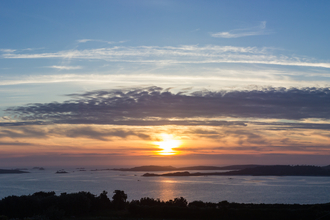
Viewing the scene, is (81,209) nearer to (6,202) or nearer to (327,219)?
(6,202)

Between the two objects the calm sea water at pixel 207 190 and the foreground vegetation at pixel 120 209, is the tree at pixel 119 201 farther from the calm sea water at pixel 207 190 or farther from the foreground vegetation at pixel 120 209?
the calm sea water at pixel 207 190

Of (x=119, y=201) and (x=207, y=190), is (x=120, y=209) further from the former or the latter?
(x=207, y=190)

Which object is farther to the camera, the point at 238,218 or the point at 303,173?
the point at 303,173

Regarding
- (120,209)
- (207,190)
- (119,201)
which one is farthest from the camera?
(207,190)

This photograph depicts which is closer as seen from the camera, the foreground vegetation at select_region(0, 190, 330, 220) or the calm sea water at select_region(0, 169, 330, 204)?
the foreground vegetation at select_region(0, 190, 330, 220)

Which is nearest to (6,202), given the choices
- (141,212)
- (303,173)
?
(141,212)

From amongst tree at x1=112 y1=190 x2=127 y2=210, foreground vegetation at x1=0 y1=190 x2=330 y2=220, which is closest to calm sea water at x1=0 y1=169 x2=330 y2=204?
tree at x1=112 y1=190 x2=127 y2=210

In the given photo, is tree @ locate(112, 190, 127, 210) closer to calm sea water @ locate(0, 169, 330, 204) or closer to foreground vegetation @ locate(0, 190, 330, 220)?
foreground vegetation @ locate(0, 190, 330, 220)

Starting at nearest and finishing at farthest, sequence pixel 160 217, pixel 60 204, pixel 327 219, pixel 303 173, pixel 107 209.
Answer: pixel 327 219, pixel 160 217, pixel 60 204, pixel 107 209, pixel 303 173

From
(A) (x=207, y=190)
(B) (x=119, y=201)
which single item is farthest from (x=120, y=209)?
(A) (x=207, y=190)

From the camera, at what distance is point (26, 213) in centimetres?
3066

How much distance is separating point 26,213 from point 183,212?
17.6m

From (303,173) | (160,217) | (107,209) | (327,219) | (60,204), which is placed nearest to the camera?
(327,219)

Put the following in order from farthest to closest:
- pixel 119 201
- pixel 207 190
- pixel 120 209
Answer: pixel 207 190 < pixel 119 201 < pixel 120 209
